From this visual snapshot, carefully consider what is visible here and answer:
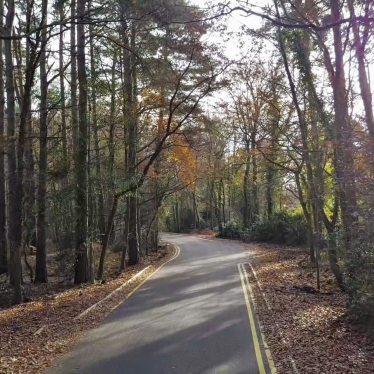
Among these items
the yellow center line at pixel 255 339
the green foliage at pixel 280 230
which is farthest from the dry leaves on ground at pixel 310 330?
the green foliage at pixel 280 230

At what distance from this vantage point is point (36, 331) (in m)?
9.92

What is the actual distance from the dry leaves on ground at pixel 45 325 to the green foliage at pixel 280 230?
22.9 m

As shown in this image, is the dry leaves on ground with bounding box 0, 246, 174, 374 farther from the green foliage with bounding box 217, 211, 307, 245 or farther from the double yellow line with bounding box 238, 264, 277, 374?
the green foliage with bounding box 217, 211, 307, 245

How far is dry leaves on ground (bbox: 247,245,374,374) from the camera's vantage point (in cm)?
755

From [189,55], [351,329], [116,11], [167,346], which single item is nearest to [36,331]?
[167,346]

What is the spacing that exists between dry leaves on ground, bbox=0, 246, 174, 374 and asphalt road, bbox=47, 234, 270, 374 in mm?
363

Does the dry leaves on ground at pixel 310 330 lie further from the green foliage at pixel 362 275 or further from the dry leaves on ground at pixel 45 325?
the dry leaves on ground at pixel 45 325

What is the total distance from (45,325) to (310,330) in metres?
5.67

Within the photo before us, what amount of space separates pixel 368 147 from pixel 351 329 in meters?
3.89

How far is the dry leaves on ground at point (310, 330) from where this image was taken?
297 inches

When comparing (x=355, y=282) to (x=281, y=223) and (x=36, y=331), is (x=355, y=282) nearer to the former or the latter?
(x=36, y=331)

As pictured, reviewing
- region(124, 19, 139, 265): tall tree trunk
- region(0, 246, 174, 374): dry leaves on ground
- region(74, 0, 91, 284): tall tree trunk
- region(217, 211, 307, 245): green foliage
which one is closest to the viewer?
region(0, 246, 174, 374): dry leaves on ground

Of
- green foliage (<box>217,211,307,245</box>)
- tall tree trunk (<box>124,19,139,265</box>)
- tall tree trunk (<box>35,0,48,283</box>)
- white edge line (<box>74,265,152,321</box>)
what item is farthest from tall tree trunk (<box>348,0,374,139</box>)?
green foliage (<box>217,211,307,245</box>)

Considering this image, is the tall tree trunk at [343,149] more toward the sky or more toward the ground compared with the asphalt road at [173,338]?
more toward the sky
